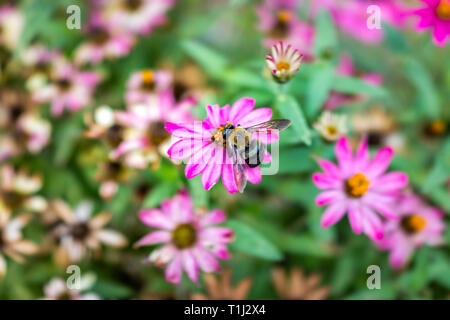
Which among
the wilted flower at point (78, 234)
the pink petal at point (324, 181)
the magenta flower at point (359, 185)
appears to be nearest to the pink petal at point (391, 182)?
the magenta flower at point (359, 185)

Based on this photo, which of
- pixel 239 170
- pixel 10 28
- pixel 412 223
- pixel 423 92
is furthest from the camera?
pixel 10 28

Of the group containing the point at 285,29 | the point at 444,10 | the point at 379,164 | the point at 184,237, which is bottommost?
the point at 184,237

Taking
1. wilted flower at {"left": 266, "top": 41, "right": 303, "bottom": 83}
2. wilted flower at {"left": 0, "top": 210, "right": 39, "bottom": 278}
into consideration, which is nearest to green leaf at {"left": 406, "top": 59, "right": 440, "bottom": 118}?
wilted flower at {"left": 266, "top": 41, "right": 303, "bottom": 83}

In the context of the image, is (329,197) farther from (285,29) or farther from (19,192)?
(19,192)

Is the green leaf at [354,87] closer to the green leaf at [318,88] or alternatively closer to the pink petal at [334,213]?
the green leaf at [318,88]

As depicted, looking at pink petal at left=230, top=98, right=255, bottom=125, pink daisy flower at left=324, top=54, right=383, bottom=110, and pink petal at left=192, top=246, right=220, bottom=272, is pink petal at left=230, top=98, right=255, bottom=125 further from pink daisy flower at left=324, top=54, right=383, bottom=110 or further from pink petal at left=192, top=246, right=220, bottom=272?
pink daisy flower at left=324, top=54, right=383, bottom=110

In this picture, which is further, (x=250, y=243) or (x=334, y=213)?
(x=250, y=243)

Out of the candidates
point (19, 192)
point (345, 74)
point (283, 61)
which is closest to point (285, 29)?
point (345, 74)

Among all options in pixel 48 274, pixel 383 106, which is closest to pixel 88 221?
pixel 48 274
